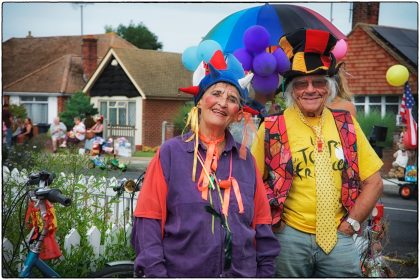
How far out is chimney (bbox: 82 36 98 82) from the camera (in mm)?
34594

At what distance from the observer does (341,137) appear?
333 centimetres

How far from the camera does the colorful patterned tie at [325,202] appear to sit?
323cm

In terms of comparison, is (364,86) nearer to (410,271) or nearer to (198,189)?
(410,271)

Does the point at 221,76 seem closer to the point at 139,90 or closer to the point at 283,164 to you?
the point at 283,164

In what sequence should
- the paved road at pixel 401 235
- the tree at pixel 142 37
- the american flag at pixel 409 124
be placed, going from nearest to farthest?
1. the paved road at pixel 401 235
2. the american flag at pixel 409 124
3. the tree at pixel 142 37

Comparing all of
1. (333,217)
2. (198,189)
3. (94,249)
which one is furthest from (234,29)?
(198,189)

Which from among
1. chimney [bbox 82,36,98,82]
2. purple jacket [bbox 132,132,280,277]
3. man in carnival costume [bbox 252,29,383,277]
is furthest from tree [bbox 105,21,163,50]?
purple jacket [bbox 132,132,280,277]

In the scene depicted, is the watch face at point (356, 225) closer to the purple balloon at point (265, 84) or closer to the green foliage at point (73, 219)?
the purple balloon at point (265, 84)

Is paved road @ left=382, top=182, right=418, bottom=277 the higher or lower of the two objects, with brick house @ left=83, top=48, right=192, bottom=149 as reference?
lower

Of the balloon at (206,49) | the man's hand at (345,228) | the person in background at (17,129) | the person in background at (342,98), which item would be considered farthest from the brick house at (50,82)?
the man's hand at (345,228)

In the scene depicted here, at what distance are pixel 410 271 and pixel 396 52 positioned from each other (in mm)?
16322

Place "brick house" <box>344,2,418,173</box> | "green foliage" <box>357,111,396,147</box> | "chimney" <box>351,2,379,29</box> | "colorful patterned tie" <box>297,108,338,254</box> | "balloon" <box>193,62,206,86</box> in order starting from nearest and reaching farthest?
"balloon" <box>193,62,206,86</box>, "colorful patterned tie" <box>297,108,338,254</box>, "green foliage" <box>357,111,396,147</box>, "brick house" <box>344,2,418,173</box>, "chimney" <box>351,2,379,29</box>

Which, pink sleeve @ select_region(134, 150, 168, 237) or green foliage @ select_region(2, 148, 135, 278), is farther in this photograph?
green foliage @ select_region(2, 148, 135, 278)

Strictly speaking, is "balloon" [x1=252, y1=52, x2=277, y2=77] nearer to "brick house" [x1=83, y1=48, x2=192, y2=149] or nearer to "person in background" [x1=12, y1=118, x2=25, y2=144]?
"person in background" [x1=12, y1=118, x2=25, y2=144]
